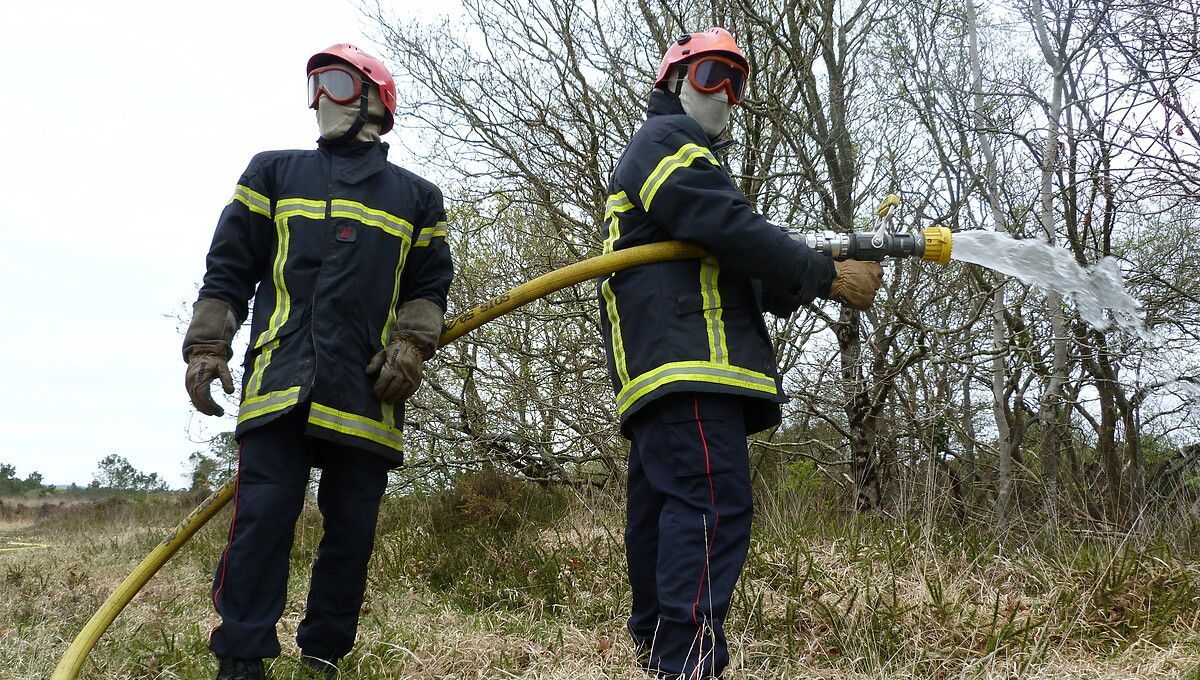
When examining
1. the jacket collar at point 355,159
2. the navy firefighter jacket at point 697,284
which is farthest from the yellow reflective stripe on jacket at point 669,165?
the jacket collar at point 355,159

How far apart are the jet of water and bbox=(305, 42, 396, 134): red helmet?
198 centimetres

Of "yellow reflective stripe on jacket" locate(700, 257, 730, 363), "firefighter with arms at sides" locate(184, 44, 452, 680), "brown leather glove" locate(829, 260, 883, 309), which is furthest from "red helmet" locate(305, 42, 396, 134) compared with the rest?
"brown leather glove" locate(829, 260, 883, 309)

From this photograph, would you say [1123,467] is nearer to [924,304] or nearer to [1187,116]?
[924,304]

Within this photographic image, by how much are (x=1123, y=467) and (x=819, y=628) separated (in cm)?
290

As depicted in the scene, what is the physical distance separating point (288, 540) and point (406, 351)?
0.66 meters

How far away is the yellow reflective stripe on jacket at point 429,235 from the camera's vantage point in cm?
322

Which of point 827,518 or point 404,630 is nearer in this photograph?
point 404,630

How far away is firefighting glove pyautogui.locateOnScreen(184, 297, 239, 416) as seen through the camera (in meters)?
2.85

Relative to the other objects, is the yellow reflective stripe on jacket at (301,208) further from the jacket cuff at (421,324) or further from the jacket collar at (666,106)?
the jacket collar at (666,106)

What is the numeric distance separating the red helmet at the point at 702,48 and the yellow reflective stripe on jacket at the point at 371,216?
3.25ft

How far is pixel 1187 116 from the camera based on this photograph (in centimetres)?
454

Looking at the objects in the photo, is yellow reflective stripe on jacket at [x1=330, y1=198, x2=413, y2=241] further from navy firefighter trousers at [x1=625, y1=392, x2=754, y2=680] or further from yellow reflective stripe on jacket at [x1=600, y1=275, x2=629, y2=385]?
navy firefighter trousers at [x1=625, y1=392, x2=754, y2=680]

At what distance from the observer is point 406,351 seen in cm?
293

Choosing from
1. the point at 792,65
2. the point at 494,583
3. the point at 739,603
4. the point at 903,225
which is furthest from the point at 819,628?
the point at 792,65
